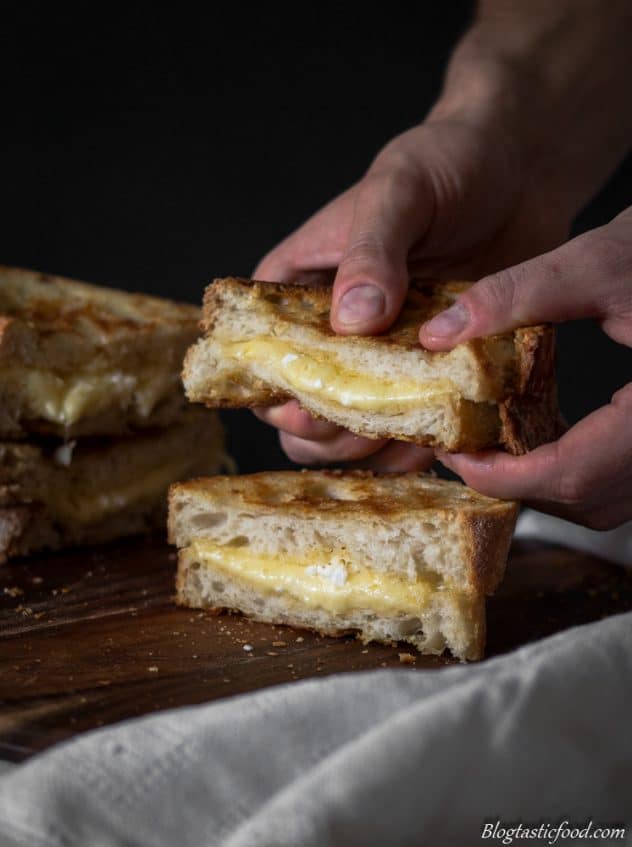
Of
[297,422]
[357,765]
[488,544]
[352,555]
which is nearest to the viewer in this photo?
[357,765]

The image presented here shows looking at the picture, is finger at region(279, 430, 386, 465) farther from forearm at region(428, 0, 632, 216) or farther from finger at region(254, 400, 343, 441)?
forearm at region(428, 0, 632, 216)

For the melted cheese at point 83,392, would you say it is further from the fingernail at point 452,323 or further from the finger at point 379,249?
the fingernail at point 452,323

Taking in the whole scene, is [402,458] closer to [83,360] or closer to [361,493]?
[361,493]

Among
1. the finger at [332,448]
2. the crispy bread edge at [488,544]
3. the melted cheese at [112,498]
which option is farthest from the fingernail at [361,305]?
the melted cheese at [112,498]

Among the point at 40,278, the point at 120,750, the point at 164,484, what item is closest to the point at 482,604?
the point at 120,750

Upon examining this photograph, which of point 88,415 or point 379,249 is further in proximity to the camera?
point 88,415

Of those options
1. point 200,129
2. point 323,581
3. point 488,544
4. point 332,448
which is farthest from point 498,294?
point 200,129
